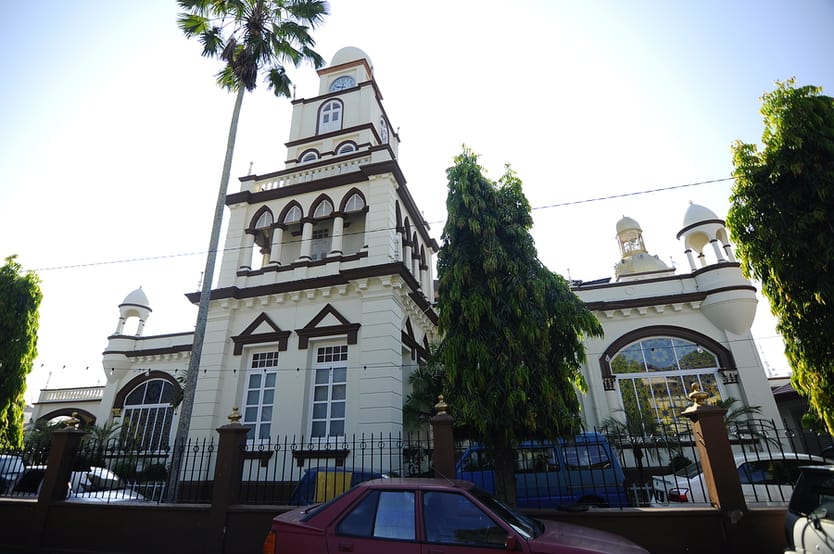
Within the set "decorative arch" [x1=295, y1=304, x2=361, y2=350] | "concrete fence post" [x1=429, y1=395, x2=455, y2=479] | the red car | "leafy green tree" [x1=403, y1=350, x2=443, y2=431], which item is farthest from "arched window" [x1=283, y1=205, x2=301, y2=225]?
the red car

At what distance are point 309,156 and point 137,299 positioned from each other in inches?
522

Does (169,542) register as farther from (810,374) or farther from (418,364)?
(810,374)

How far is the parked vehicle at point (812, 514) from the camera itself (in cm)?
449

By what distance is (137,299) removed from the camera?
2345cm

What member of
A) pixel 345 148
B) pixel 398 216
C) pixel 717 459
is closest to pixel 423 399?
pixel 398 216

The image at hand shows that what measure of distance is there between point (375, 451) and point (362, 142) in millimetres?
12807

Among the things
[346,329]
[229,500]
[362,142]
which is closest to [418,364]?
[346,329]

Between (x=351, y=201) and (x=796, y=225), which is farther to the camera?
(x=351, y=201)

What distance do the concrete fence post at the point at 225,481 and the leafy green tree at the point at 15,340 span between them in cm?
1090

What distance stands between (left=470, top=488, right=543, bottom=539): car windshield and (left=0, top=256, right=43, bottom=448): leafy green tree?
16.1 metres

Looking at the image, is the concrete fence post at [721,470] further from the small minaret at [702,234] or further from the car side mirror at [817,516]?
the small minaret at [702,234]

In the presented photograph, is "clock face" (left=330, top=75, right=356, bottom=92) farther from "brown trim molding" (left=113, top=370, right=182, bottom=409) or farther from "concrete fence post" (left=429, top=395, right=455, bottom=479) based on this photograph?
"concrete fence post" (left=429, top=395, right=455, bottom=479)

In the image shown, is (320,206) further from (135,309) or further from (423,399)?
(135,309)

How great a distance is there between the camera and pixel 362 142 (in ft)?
61.0
